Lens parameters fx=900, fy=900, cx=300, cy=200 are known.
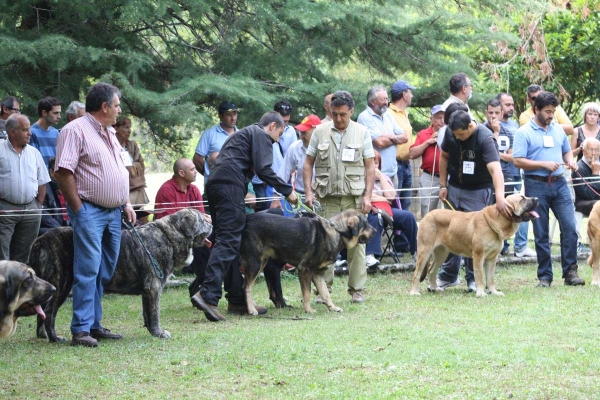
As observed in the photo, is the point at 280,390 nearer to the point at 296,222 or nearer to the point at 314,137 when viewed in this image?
the point at 296,222

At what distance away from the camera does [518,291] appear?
422 inches

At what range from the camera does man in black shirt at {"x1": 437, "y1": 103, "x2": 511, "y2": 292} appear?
403 inches

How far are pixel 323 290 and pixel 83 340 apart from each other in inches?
113

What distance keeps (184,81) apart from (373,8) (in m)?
2.97

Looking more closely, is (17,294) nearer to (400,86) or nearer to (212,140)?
(212,140)

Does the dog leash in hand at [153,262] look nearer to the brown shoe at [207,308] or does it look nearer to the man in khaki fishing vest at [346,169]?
the brown shoe at [207,308]

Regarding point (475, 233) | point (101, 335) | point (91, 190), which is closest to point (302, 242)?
→ point (475, 233)

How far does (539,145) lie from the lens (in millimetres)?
10812

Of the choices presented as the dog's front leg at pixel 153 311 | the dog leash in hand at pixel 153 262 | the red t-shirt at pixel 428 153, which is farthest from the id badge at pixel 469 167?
the dog's front leg at pixel 153 311

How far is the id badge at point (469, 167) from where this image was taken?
34.3ft

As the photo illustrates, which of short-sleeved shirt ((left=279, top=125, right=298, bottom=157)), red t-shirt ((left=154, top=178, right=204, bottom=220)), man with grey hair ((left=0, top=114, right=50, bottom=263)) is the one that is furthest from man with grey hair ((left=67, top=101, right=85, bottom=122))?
short-sleeved shirt ((left=279, top=125, right=298, bottom=157))

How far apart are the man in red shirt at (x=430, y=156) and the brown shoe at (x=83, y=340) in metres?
6.25

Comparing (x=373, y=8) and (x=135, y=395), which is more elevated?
(x=373, y=8)

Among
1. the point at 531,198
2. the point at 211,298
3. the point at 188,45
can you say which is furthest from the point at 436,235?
the point at 188,45
